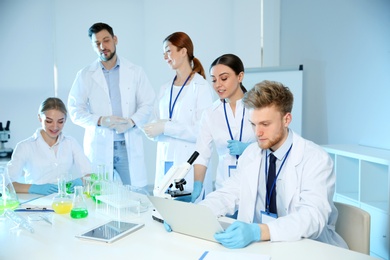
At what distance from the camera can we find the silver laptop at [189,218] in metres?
1.28

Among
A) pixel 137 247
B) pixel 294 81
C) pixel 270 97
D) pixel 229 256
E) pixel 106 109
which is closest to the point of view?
pixel 229 256

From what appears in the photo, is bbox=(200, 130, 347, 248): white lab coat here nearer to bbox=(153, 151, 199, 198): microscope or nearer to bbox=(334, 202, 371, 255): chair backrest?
bbox=(334, 202, 371, 255): chair backrest

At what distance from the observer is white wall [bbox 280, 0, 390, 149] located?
2.87 meters

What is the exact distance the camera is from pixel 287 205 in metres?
1.56

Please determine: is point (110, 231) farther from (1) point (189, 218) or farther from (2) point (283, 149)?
(2) point (283, 149)

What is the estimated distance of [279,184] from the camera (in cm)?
162

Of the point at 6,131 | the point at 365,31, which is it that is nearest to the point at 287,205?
the point at 365,31

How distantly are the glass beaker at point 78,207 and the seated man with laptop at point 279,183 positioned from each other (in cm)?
52

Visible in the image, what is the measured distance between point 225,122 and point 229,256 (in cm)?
115

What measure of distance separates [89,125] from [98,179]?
107cm

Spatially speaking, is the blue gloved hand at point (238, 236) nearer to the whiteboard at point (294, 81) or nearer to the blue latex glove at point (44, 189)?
the blue latex glove at point (44, 189)

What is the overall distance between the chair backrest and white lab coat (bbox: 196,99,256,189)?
0.74 m

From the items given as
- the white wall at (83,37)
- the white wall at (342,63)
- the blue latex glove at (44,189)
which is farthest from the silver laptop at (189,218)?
the white wall at (83,37)

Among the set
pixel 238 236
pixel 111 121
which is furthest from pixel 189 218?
pixel 111 121
